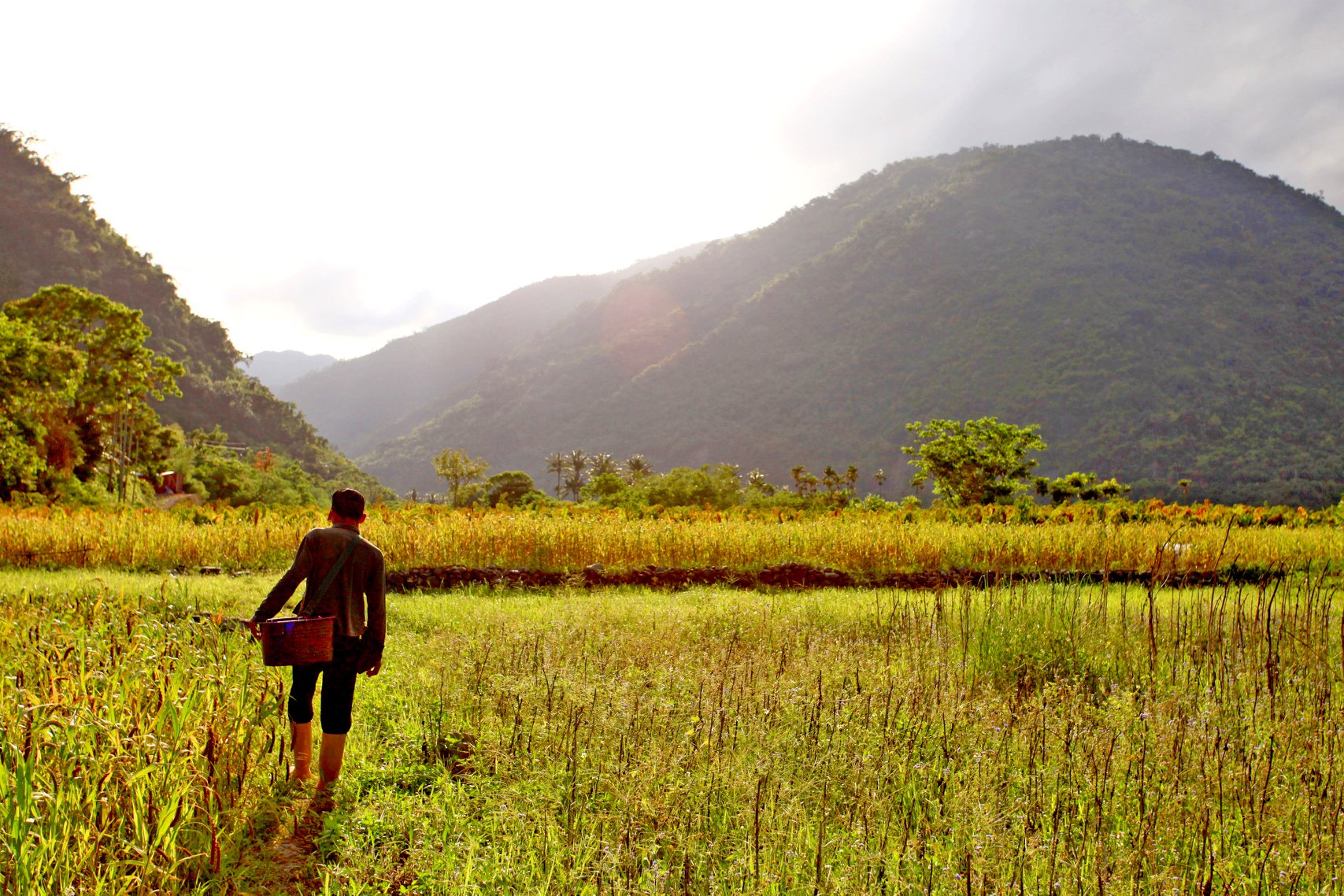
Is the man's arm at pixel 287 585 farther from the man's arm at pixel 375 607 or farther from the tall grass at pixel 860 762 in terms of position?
the tall grass at pixel 860 762

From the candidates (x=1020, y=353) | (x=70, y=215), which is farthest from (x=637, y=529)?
(x=1020, y=353)

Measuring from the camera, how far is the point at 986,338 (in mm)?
119062

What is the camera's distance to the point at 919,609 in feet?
26.7

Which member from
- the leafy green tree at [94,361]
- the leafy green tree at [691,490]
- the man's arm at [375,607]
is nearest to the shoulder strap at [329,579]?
the man's arm at [375,607]

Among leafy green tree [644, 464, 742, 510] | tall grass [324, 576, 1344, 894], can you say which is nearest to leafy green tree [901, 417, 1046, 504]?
leafy green tree [644, 464, 742, 510]

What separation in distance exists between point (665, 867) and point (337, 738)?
1.96 meters

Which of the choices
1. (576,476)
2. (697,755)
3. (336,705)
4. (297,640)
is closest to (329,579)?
(297,640)

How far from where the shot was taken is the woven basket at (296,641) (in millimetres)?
3598

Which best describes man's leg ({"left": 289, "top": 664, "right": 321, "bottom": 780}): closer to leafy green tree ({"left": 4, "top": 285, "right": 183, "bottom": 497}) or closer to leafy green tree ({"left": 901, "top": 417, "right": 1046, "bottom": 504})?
leafy green tree ({"left": 901, "top": 417, "right": 1046, "bottom": 504})

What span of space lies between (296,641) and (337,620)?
0.30 meters

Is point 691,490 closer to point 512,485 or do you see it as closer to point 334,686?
point 512,485

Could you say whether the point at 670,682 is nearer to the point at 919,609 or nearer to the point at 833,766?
the point at 833,766

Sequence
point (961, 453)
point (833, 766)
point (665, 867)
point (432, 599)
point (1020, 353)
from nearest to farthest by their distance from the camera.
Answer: point (665, 867) → point (833, 766) → point (432, 599) → point (961, 453) → point (1020, 353)

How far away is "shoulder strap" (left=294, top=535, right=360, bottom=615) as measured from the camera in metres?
3.85
